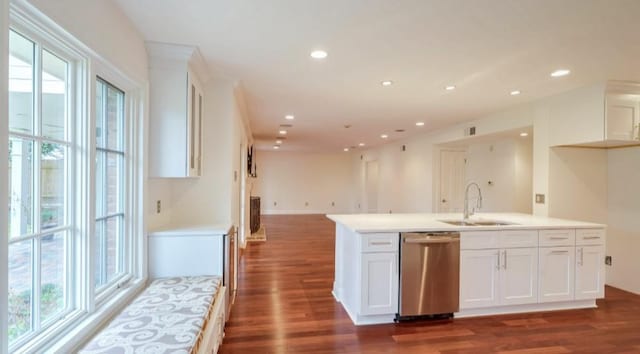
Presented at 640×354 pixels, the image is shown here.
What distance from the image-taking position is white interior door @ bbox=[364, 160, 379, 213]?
10.6 metres

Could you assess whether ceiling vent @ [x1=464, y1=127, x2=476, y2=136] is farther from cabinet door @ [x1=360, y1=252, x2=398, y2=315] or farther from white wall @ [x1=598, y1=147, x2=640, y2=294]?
cabinet door @ [x1=360, y1=252, x2=398, y2=315]

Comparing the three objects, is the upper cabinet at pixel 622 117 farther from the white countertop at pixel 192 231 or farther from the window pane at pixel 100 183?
the window pane at pixel 100 183

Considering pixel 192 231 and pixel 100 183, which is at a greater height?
pixel 100 183

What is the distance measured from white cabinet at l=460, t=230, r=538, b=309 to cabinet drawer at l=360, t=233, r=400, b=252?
26.6 inches

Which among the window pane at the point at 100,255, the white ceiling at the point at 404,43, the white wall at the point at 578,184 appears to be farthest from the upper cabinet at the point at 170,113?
the white wall at the point at 578,184

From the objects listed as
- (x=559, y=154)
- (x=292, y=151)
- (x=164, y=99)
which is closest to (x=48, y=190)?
(x=164, y=99)

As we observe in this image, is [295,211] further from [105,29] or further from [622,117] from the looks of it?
[105,29]

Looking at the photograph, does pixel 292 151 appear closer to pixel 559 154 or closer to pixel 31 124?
pixel 559 154

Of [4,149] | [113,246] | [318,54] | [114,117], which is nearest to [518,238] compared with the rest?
[318,54]

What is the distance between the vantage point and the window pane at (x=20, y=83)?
134cm

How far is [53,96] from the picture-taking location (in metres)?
1.63

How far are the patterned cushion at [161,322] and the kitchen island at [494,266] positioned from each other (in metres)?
1.32

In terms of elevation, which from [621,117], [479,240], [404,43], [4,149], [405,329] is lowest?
[405,329]

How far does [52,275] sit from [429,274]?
272cm
